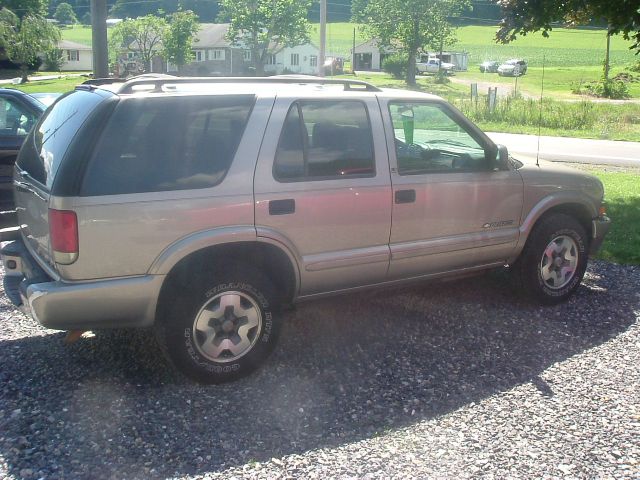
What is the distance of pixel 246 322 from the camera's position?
4.65 m

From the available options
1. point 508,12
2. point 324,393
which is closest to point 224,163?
point 324,393

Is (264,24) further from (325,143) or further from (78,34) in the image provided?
(325,143)

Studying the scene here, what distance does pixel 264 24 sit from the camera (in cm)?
7719

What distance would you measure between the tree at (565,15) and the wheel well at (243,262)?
8.87 meters

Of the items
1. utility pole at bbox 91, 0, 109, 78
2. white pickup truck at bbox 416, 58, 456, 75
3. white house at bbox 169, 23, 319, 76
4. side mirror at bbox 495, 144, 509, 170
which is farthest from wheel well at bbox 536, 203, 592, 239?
white house at bbox 169, 23, 319, 76

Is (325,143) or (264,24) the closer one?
(325,143)

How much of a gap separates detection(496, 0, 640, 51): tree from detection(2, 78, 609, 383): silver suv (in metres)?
6.99

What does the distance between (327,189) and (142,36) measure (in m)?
77.2

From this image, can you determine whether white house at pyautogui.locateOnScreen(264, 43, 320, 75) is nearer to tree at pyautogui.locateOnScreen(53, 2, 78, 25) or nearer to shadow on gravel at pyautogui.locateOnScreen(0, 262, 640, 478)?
tree at pyautogui.locateOnScreen(53, 2, 78, 25)

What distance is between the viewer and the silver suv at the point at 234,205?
419 cm

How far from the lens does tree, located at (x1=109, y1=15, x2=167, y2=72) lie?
7600 centimetres

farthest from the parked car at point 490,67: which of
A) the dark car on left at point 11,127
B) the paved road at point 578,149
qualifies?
the dark car on left at point 11,127

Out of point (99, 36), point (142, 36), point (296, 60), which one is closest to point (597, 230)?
point (99, 36)

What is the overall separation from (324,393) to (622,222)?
21.1 ft
